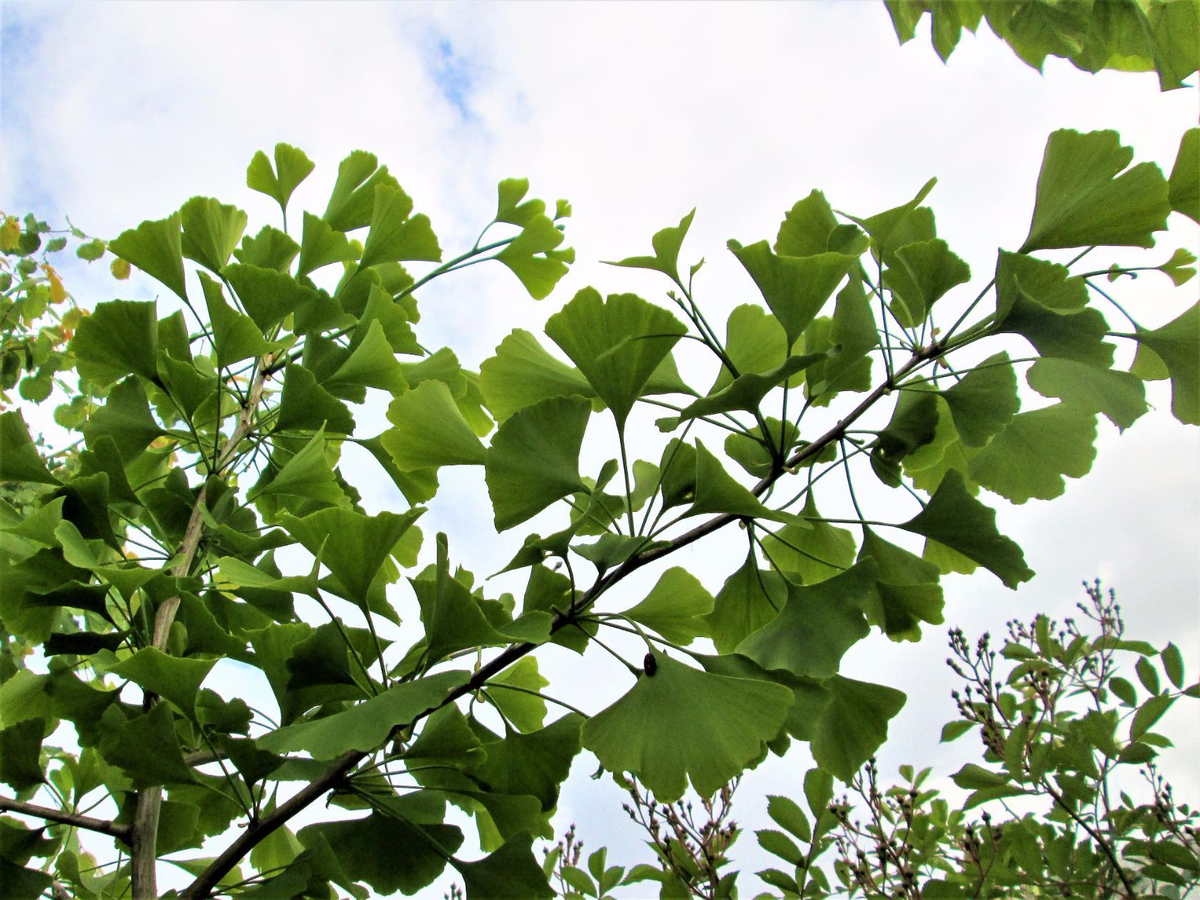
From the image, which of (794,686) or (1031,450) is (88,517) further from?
(1031,450)

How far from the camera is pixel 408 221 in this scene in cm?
160

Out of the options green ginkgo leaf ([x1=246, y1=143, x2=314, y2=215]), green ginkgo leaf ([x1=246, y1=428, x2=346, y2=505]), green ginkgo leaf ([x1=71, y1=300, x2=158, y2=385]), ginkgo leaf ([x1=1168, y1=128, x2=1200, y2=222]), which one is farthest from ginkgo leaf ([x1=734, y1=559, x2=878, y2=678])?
green ginkgo leaf ([x1=246, y1=143, x2=314, y2=215])

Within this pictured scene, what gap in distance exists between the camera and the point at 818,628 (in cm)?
88

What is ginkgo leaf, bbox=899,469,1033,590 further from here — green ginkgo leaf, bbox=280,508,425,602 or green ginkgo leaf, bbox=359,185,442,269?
green ginkgo leaf, bbox=359,185,442,269

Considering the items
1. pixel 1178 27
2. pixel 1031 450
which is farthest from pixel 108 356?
pixel 1178 27

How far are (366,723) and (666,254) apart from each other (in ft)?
1.88

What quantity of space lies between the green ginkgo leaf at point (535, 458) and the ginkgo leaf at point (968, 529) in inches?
15.7

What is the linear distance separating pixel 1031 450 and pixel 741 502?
1.53ft

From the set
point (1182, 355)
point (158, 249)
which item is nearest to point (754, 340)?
point (1182, 355)

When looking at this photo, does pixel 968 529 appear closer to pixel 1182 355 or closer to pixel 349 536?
pixel 1182 355

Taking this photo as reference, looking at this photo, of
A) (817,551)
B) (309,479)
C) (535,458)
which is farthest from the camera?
(309,479)

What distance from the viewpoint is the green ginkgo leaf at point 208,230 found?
1.45 meters

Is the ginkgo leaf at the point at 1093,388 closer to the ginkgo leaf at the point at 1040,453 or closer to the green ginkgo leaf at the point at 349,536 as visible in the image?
the ginkgo leaf at the point at 1040,453

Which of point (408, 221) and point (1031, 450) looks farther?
point (408, 221)
